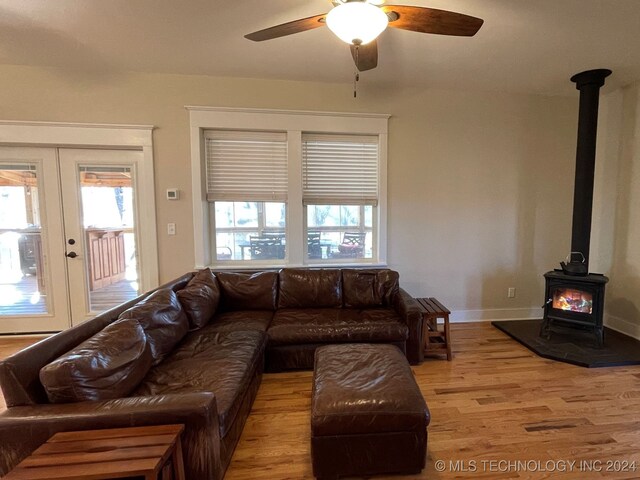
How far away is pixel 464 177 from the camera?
11.9 feet

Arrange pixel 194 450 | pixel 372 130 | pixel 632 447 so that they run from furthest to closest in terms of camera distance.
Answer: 1. pixel 372 130
2. pixel 632 447
3. pixel 194 450

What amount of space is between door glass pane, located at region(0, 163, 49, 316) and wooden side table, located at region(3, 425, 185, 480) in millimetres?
2950

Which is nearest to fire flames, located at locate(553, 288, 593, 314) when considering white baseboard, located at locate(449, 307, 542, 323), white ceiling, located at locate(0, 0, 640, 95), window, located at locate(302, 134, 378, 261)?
white baseboard, located at locate(449, 307, 542, 323)

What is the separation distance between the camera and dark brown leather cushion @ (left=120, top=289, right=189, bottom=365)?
6.52 ft

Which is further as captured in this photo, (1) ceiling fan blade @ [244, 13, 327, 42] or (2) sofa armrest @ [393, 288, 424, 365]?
(2) sofa armrest @ [393, 288, 424, 365]

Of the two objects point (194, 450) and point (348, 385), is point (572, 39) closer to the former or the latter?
point (348, 385)

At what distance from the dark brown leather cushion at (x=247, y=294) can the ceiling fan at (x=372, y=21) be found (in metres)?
2.09

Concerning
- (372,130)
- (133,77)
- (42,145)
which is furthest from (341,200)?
(42,145)

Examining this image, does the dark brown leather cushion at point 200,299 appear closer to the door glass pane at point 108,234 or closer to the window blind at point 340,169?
the door glass pane at point 108,234

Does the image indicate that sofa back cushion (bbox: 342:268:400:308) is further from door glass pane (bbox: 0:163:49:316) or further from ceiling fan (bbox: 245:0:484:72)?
door glass pane (bbox: 0:163:49:316)

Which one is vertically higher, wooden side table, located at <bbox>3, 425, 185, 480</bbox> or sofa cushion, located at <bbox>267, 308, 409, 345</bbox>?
wooden side table, located at <bbox>3, 425, 185, 480</bbox>

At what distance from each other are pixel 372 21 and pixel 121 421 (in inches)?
85.4

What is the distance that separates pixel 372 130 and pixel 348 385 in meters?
2.74

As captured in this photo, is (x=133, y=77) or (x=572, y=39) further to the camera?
(x=133, y=77)
